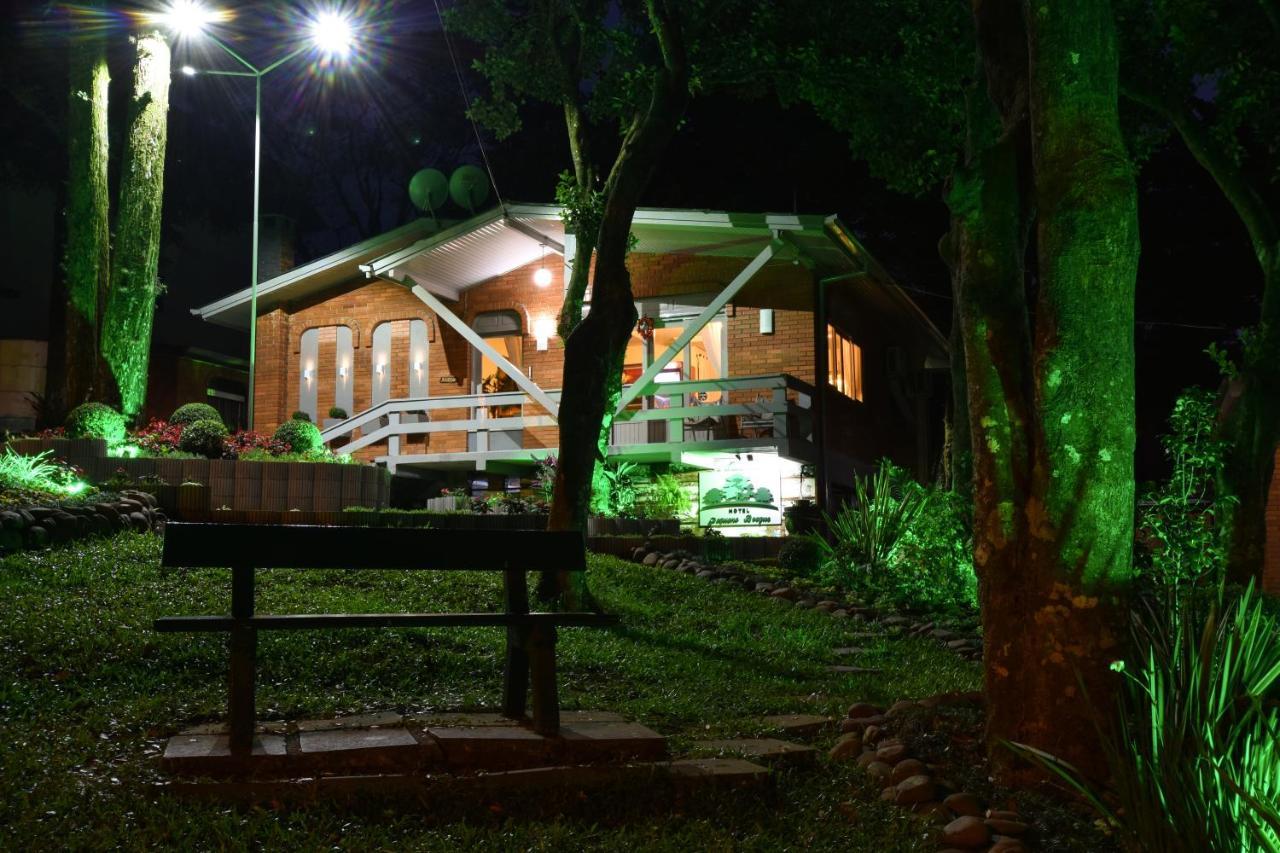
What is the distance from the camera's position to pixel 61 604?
8.14 m

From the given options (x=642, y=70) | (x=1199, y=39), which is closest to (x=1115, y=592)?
(x=642, y=70)

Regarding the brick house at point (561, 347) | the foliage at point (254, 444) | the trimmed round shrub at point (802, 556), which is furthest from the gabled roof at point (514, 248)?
the trimmed round shrub at point (802, 556)

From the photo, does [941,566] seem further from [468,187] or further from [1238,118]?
[468,187]

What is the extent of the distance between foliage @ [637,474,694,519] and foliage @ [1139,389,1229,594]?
9.25 metres

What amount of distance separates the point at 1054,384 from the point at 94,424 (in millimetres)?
14876

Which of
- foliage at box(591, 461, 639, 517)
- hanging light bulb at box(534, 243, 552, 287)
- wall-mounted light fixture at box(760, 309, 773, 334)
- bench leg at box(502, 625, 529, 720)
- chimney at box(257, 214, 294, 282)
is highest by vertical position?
chimney at box(257, 214, 294, 282)

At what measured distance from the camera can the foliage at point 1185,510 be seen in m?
10.1

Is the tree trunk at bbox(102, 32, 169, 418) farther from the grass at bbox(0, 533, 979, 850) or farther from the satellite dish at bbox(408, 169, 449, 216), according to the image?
the grass at bbox(0, 533, 979, 850)

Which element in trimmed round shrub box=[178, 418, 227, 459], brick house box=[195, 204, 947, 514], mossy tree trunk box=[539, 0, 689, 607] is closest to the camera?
mossy tree trunk box=[539, 0, 689, 607]

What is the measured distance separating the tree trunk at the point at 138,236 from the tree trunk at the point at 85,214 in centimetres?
37

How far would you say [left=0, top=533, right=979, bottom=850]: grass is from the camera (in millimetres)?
4562

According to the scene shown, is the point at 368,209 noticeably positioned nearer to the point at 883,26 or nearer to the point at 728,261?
the point at 728,261

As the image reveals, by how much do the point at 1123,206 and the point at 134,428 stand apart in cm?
1627

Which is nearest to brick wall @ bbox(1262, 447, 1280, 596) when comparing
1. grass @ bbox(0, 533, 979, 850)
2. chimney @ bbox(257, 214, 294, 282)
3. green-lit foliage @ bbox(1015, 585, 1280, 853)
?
grass @ bbox(0, 533, 979, 850)
